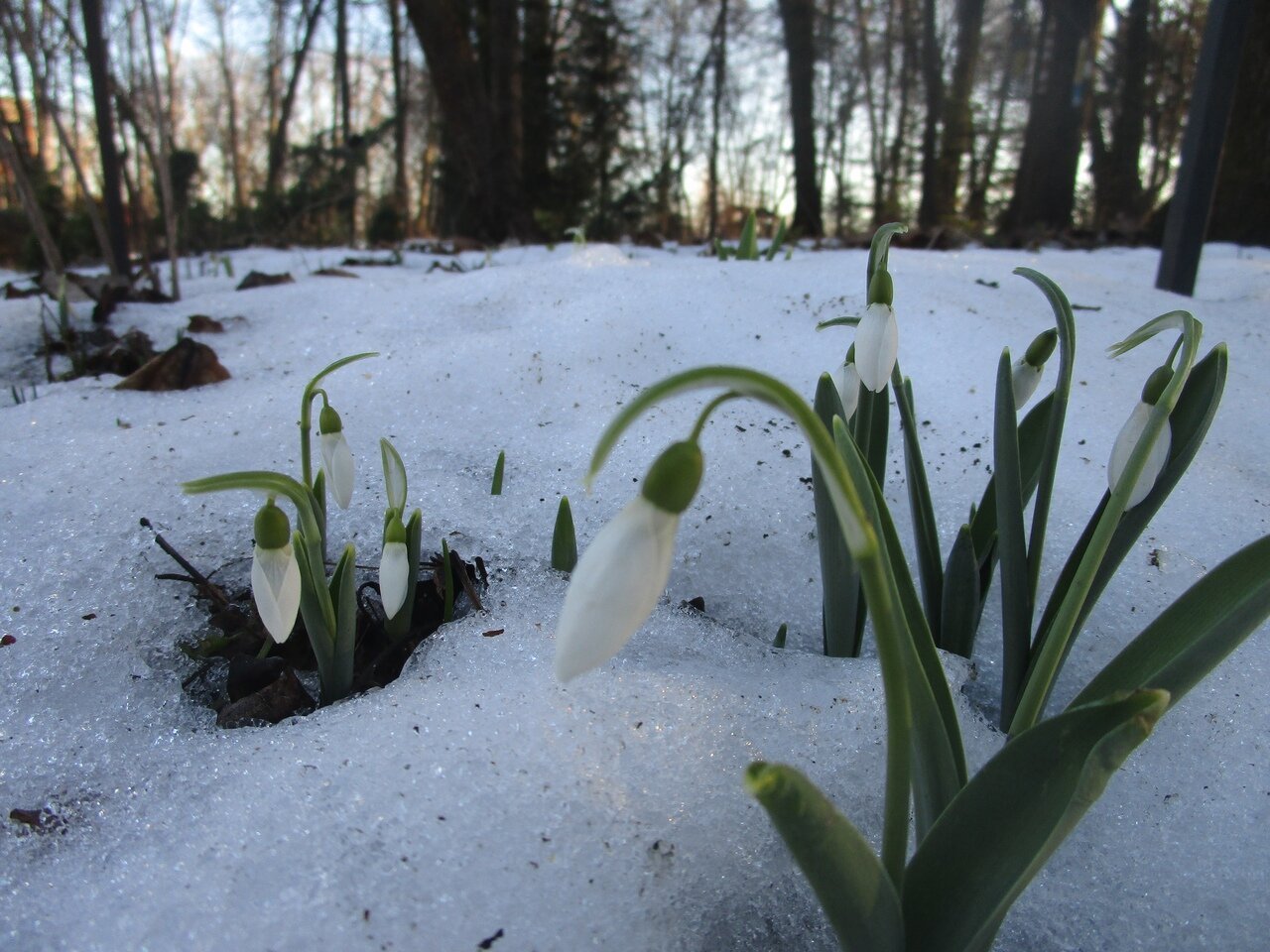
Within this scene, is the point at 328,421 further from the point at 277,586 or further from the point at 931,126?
the point at 931,126

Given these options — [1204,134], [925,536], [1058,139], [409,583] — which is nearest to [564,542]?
[409,583]

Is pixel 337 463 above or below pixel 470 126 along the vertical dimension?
below

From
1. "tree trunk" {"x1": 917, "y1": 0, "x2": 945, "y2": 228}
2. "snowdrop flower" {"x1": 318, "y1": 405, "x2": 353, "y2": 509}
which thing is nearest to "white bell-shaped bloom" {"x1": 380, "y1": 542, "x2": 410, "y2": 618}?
"snowdrop flower" {"x1": 318, "y1": 405, "x2": 353, "y2": 509}

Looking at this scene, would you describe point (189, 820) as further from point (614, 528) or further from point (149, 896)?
point (614, 528)

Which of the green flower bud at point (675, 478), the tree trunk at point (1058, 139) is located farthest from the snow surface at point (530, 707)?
the tree trunk at point (1058, 139)

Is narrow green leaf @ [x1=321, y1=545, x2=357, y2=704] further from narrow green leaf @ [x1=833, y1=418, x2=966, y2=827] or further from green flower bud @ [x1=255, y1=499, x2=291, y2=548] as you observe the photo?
narrow green leaf @ [x1=833, y1=418, x2=966, y2=827]

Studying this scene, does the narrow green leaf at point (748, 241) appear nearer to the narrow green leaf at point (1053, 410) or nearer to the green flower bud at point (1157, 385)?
the narrow green leaf at point (1053, 410)

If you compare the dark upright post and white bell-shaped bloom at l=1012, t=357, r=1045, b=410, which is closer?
white bell-shaped bloom at l=1012, t=357, r=1045, b=410
